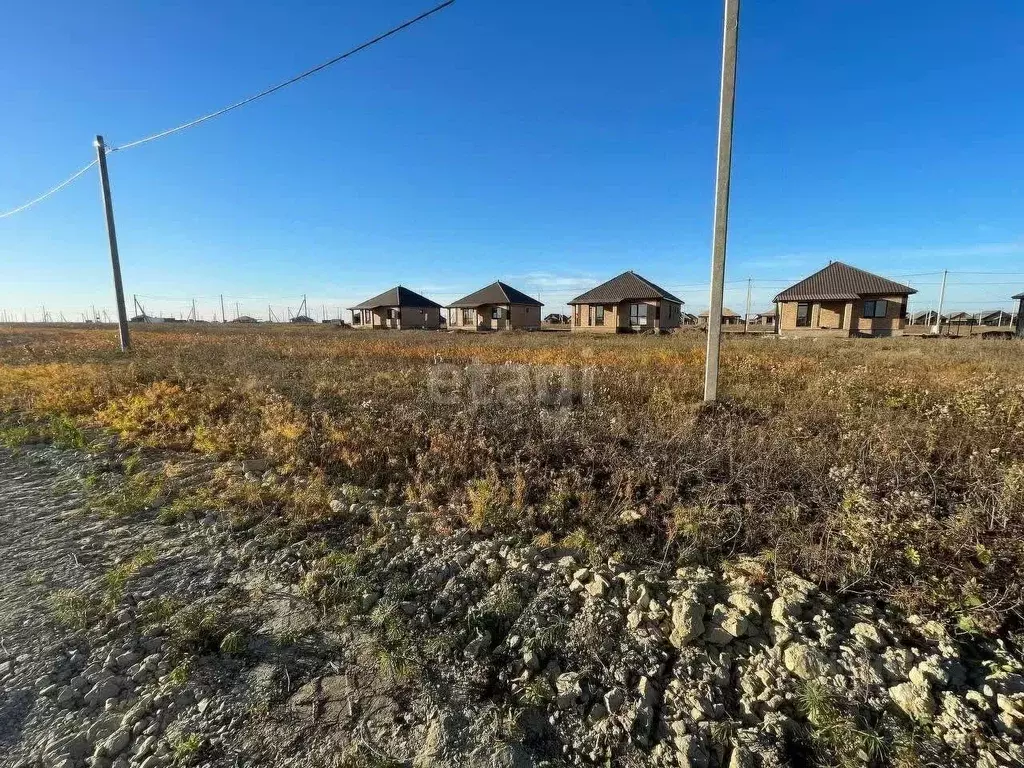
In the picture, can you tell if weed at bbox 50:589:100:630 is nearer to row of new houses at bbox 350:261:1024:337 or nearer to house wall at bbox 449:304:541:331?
row of new houses at bbox 350:261:1024:337

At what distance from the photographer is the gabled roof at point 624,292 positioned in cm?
3403

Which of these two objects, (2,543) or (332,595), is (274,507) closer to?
(332,595)

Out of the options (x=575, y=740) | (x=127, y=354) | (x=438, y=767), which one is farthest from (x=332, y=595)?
(x=127, y=354)

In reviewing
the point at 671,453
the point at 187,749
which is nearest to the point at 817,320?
the point at 671,453

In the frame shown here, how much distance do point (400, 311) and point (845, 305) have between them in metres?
36.6

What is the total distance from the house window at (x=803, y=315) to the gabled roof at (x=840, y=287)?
0.62m

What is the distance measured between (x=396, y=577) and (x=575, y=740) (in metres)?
1.50

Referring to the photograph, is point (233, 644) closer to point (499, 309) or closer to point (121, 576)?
point (121, 576)

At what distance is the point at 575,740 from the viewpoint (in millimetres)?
1959

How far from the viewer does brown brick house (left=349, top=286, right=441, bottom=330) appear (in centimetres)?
4538

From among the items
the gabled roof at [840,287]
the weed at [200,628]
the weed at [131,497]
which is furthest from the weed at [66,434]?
the gabled roof at [840,287]

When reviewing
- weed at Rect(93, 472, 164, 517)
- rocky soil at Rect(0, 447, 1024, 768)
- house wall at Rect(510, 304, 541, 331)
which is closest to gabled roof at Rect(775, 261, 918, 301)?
house wall at Rect(510, 304, 541, 331)

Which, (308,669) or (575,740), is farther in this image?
(308,669)

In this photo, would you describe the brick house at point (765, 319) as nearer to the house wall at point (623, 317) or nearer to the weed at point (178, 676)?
the house wall at point (623, 317)
